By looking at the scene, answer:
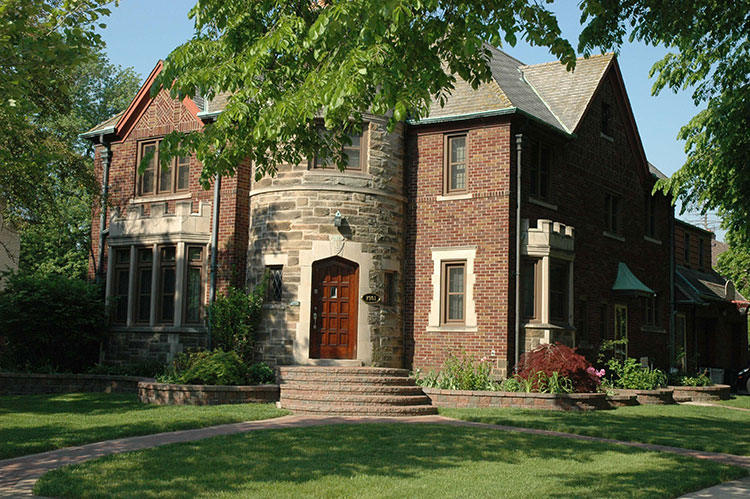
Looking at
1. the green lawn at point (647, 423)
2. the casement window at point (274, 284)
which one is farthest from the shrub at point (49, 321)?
the green lawn at point (647, 423)

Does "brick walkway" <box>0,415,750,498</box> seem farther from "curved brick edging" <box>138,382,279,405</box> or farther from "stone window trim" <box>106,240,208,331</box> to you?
"stone window trim" <box>106,240,208,331</box>

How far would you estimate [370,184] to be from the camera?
60.1 ft

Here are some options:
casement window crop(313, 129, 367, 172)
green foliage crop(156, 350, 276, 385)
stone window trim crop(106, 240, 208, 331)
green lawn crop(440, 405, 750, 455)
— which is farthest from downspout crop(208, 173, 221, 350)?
green lawn crop(440, 405, 750, 455)

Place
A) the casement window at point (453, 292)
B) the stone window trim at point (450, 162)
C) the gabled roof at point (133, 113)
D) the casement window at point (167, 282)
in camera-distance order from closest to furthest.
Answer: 1. the casement window at point (453, 292)
2. the stone window trim at point (450, 162)
3. the casement window at point (167, 282)
4. the gabled roof at point (133, 113)

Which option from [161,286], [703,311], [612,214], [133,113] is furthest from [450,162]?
[703,311]

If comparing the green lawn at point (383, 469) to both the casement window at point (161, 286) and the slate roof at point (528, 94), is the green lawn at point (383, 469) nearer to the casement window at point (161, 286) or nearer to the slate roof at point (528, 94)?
the casement window at point (161, 286)

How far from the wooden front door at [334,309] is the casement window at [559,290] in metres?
4.75

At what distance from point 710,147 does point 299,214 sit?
8.60 m

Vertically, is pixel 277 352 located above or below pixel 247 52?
below

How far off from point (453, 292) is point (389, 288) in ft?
4.83

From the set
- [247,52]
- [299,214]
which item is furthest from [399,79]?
[299,214]

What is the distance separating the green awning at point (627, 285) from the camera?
71.3 ft

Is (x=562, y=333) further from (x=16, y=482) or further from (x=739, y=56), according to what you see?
(x=16, y=482)

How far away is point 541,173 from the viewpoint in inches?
774
